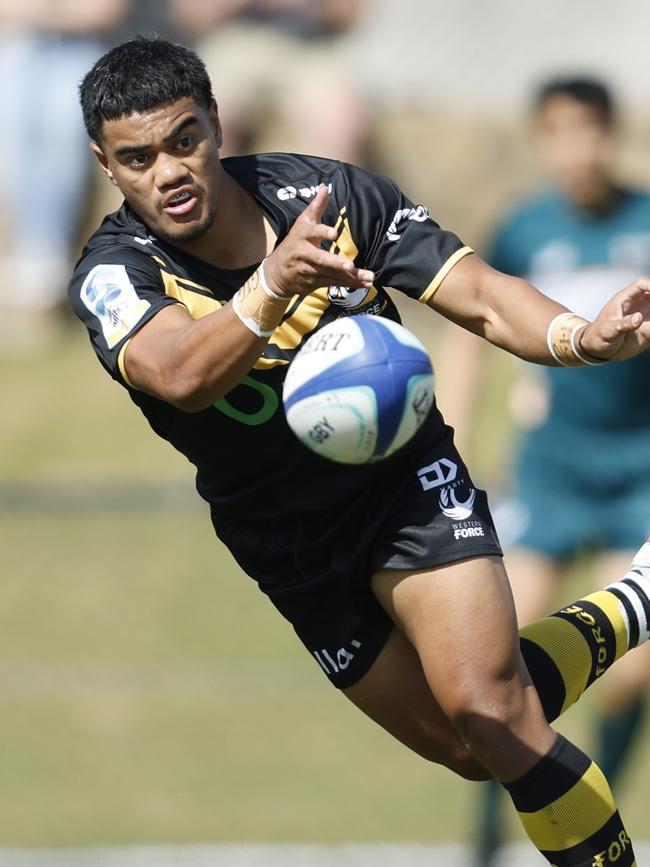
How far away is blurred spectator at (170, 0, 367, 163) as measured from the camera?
→ 13.6 metres

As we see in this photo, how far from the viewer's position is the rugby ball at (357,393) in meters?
4.07

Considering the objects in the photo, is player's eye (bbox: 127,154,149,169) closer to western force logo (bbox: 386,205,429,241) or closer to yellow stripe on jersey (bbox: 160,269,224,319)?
yellow stripe on jersey (bbox: 160,269,224,319)

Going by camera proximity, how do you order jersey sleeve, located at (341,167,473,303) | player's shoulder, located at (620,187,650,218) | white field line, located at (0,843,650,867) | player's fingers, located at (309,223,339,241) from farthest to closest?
player's shoulder, located at (620,187,650,218), white field line, located at (0,843,650,867), jersey sleeve, located at (341,167,473,303), player's fingers, located at (309,223,339,241)

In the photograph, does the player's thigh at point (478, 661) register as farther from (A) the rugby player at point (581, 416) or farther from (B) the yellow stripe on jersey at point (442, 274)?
(A) the rugby player at point (581, 416)

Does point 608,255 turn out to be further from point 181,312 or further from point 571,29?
point 571,29

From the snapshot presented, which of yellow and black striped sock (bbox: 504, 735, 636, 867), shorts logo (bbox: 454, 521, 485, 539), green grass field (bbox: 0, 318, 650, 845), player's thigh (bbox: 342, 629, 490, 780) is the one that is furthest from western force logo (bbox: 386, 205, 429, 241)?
green grass field (bbox: 0, 318, 650, 845)

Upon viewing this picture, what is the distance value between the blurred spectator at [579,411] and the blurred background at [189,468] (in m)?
0.04

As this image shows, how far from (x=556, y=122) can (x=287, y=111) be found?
21.1 ft

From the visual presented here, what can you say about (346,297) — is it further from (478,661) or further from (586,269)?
(586,269)

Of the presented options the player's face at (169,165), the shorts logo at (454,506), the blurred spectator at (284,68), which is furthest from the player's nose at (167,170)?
the blurred spectator at (284,68)

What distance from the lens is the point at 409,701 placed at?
4.87m

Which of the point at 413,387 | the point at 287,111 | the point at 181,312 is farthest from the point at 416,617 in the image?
the point at 287,111

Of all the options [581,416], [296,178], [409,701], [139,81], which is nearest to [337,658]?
[409,701]

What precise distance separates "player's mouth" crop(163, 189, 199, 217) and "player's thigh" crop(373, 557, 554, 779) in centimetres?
119
